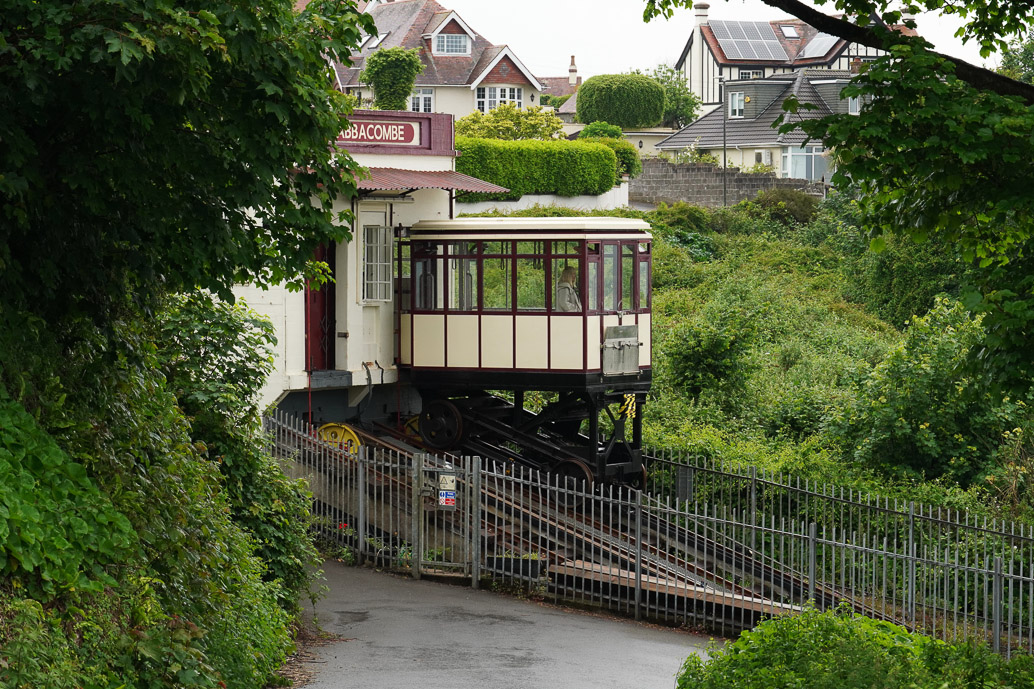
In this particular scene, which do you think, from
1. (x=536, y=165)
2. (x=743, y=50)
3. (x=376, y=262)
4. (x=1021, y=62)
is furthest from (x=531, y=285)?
(x=743, y=50)

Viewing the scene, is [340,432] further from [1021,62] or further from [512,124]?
[512,124]

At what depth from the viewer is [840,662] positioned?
8102 mm

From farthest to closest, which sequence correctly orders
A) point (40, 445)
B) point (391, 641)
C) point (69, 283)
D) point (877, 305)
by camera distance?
point (877, 305), point (391, 641), point (69, 283), point (40, 445)

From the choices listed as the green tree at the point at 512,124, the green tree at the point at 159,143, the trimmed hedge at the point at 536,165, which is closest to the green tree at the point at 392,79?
the green tree at the point at 512,124

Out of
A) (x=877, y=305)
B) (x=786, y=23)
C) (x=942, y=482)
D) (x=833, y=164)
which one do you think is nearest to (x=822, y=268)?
(x=877, y=305)

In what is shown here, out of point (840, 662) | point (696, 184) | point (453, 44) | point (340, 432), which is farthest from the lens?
point (453, 44)

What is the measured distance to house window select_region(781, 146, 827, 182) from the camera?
60281 mm

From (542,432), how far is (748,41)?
73374 millimetres

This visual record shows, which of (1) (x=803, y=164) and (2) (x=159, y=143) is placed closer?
(2) (x=159, y=143)

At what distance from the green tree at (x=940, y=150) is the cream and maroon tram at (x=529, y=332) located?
9799 millimetres

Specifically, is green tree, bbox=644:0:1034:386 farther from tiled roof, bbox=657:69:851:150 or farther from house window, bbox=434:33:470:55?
house window, bbox=434:33:470:55

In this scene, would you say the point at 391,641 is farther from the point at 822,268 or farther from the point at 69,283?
the point at 822,268

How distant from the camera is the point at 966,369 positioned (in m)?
10.2

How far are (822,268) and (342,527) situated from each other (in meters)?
24.2
